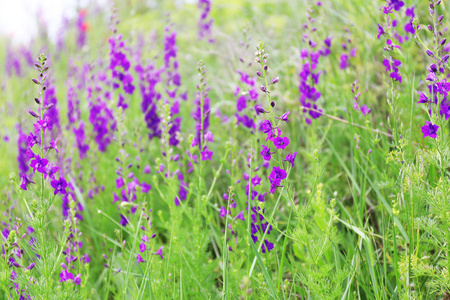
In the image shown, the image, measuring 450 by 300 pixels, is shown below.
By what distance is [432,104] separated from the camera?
170cm

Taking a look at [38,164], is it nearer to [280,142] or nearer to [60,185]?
[60,185]

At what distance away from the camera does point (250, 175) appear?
1.70 metres

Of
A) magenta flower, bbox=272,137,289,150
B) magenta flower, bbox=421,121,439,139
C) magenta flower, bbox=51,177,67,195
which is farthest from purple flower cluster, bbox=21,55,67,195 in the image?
magenta flower, bbox=421,121,439,139

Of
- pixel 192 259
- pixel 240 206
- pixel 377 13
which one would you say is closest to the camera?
pixel 192 259

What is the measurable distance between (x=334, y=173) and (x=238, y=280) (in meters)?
1.45

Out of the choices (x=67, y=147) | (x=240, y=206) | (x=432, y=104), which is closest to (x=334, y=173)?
(x=240, y=206)

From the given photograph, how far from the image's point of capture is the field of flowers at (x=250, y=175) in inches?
66.6

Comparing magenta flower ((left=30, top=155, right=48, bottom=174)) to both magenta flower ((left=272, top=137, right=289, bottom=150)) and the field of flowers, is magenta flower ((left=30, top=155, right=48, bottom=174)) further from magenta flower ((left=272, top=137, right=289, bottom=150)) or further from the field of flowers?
magenta flower ((left=272, top=137, right=289, bottom=150))

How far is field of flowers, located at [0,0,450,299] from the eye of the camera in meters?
1.69

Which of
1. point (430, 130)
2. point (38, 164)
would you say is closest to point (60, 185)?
point (38, 164)

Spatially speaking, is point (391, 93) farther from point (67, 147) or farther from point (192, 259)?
point (67, 147)

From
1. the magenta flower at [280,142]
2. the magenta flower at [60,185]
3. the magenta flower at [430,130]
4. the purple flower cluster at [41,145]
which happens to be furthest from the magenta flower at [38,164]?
the magenta flower at [430,130]

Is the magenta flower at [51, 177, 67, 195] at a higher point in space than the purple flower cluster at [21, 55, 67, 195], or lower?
lower

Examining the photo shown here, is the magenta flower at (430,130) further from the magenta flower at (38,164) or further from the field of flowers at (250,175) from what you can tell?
the magenta flower at (38,164)
